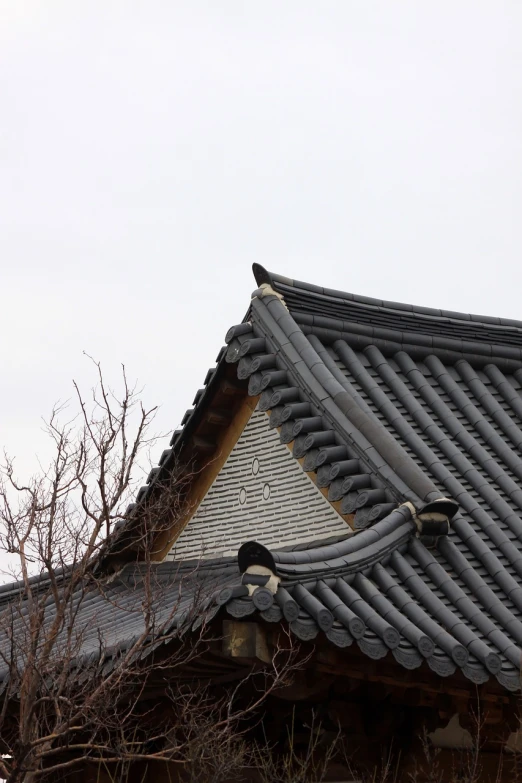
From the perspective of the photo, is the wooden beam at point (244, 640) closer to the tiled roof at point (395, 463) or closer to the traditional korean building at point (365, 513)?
the traditional korean building at point (365, 513)

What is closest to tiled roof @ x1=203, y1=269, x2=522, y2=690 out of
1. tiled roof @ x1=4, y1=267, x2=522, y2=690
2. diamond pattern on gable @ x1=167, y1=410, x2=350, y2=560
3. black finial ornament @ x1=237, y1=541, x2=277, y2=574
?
tiled roof @ x1=4, y1=267, x2=522, y2=690

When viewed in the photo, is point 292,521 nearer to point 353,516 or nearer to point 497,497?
point 353,516

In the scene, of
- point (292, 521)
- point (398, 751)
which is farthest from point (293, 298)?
point (398, 751)

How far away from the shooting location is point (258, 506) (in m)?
9.47

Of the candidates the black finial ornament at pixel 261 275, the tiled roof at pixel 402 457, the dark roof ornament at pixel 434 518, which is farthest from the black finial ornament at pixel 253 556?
the black finial ornament at pixel 261 275

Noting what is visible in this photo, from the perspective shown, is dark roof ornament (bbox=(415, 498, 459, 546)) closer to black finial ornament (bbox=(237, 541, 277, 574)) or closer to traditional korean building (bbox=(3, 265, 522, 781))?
traditional korean building (bbox=(3, 265, 522, 781))

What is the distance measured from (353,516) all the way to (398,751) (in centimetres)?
163

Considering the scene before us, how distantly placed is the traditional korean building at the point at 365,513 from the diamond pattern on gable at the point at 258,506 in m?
0.02

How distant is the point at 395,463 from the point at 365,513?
0.41m

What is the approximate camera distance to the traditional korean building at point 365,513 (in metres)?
6.29

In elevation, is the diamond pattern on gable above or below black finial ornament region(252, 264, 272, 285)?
below

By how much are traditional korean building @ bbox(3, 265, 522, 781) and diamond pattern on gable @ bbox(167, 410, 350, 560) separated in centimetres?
2

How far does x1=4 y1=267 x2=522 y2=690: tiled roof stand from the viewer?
20.7 feet

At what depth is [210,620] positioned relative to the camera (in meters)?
5.96
